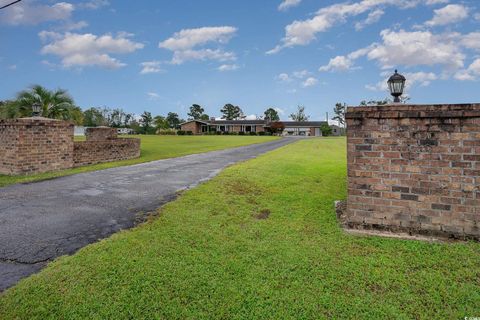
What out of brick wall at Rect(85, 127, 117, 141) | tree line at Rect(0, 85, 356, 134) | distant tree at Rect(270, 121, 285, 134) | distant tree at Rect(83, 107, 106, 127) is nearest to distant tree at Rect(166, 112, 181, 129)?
tree line at Rect(0, 85, 356, 134)

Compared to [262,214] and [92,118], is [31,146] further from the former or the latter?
[92,118]

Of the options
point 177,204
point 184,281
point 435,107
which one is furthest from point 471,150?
point 177,204

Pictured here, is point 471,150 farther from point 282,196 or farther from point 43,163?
point 43,163

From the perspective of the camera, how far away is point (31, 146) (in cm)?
923

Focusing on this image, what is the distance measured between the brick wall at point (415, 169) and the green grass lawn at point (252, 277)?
1.13ft

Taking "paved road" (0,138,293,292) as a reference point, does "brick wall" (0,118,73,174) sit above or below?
above

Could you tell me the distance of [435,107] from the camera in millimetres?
3494

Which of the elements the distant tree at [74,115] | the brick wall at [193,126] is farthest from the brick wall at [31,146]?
the brick wall at [193,126]

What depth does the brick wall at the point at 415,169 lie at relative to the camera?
343cm

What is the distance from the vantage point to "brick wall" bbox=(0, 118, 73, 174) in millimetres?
Answer: 8969

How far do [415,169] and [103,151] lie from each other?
12083mm

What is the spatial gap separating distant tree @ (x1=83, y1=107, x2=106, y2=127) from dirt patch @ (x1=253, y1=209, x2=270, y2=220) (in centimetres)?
6912

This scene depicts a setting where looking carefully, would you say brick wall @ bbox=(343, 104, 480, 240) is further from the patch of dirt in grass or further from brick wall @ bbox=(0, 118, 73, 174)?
brick wall @ bbox=(0, 118, 73, 174)

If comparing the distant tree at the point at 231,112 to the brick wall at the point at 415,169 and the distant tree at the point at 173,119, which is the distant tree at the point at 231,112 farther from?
the brick wall at the point at 415,169
